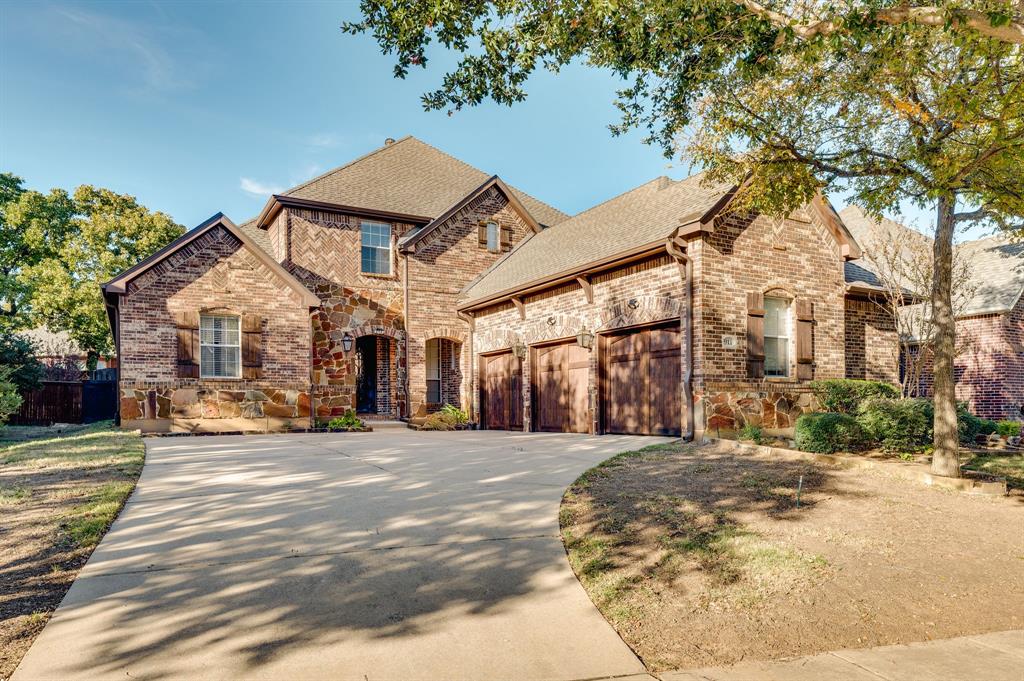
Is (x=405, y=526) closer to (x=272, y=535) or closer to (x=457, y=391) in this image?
(x=272, y=535)

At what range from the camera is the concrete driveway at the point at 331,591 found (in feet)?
10.6

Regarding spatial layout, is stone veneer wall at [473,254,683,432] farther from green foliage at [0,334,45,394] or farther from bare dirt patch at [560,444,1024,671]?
green foliage at [0,334,45,394]

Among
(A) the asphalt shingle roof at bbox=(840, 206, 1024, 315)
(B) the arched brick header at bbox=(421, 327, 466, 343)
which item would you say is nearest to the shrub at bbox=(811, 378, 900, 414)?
(A) the asphalt shingle roof at bbox=(840, 206, 1024, 315)

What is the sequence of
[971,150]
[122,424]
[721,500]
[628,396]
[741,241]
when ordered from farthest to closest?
[122,424] < [628,396] < [741,241] < [971,150] < [721,500]

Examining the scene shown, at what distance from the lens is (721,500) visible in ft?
20.5

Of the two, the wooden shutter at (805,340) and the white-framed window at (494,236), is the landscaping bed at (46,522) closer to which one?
the wooden shutter at (805,340)

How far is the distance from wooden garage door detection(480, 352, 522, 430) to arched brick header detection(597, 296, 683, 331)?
4032mm

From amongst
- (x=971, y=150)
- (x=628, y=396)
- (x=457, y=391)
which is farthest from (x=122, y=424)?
(x=971, y=150)

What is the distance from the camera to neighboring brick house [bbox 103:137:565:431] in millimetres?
15211

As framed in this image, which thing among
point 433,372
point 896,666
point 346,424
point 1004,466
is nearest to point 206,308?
point 346,424

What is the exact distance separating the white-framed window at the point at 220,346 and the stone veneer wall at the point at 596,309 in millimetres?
6777

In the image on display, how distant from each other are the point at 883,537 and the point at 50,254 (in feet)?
107

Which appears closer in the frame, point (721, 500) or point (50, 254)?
point (721, 500)

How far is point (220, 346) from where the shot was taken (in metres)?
15.9
